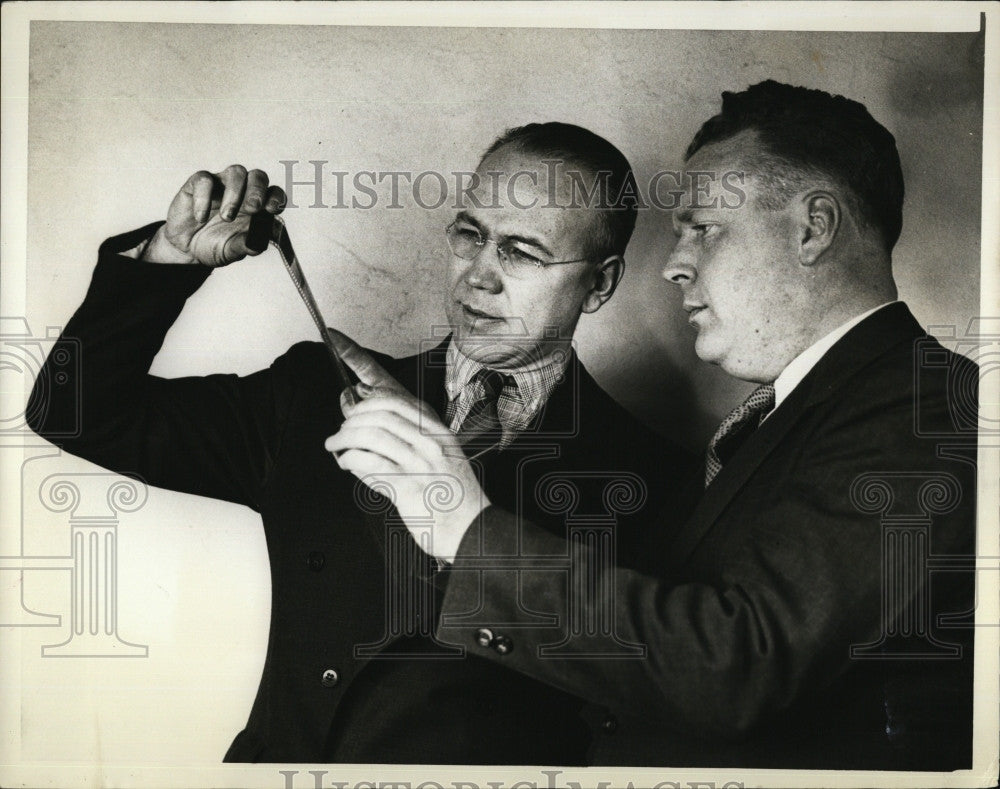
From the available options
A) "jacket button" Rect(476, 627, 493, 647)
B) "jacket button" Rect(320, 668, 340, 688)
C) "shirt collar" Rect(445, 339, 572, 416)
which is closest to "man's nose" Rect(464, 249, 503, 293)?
"shirt collar" Rect(445, 339, 572, 416)

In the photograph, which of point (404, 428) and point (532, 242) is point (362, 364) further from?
point (532, 242)

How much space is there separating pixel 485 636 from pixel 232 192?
38.5 inches

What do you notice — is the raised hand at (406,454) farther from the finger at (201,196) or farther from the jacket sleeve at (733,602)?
the finger at (201,196)

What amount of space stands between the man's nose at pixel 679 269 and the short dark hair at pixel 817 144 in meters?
0.18

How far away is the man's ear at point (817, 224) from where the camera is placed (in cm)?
213

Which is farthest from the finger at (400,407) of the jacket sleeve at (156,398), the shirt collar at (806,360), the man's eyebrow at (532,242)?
the shirt collar at (806,360)

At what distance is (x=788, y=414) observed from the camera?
2.07 metres

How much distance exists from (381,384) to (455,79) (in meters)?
0.63

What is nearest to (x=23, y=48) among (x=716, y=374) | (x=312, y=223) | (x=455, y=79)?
(x=312, y=223)

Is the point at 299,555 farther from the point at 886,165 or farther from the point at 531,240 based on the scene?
the point at 886,165

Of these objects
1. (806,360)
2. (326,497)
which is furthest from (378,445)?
(806,360)

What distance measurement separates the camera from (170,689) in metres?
2.20

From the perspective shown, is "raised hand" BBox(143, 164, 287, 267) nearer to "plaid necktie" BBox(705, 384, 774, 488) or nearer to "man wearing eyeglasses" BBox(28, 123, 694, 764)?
"man wearing eyeglasses" BBox(28, 123, 694, 764)

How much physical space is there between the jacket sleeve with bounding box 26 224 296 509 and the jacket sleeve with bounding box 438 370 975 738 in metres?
0.47
